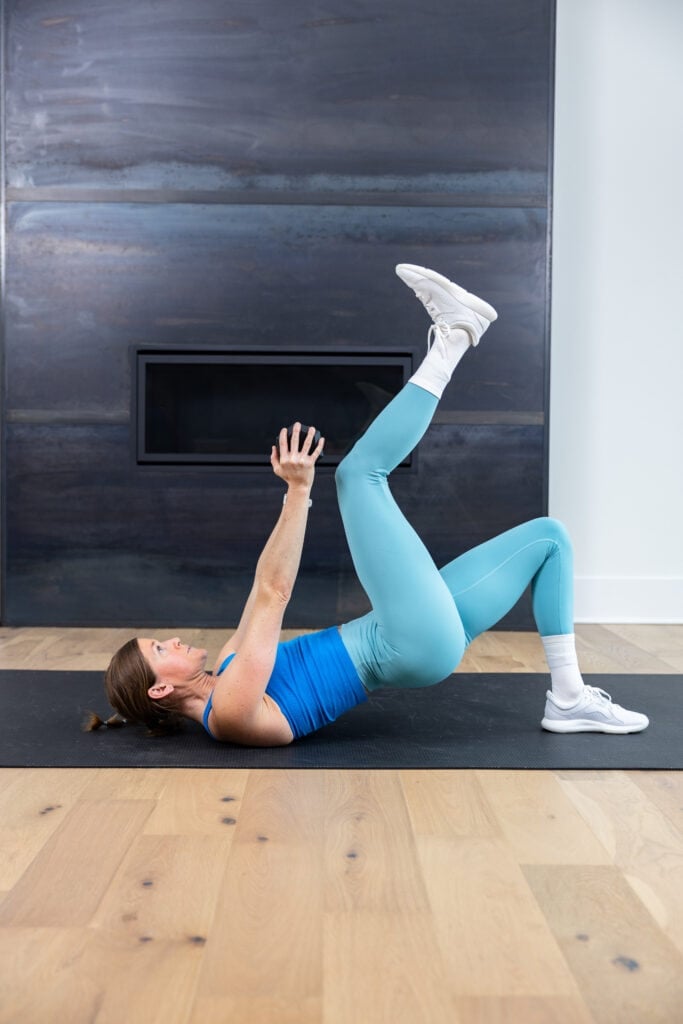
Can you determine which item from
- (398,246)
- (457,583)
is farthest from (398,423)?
(398,246)

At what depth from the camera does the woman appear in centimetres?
223

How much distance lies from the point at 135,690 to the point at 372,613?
562mm

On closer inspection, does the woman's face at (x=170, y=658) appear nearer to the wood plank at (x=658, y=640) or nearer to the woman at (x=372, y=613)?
the woman at (x=372, y=613)

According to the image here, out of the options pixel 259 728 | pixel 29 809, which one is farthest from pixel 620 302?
pixel 29 809

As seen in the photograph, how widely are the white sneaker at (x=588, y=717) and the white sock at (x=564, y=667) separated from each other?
0.02 metres

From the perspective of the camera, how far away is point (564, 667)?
2.51 meters

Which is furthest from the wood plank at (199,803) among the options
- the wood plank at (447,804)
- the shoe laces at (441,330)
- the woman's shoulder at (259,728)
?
the shoe laces at (441,330)

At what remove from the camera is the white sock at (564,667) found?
2500mm

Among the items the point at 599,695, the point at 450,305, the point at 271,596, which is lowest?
the point at 599,695

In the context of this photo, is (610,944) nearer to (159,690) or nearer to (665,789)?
(665,789)

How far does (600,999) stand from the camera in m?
1.23

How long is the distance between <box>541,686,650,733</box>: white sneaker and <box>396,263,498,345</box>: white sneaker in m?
0.92

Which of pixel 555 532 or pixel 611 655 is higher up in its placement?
pixel 555 532

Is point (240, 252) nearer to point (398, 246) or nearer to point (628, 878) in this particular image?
point (398, 246)
